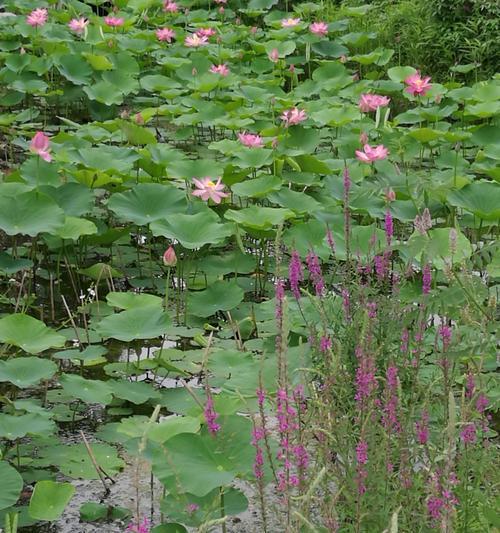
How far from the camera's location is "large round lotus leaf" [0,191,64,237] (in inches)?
129

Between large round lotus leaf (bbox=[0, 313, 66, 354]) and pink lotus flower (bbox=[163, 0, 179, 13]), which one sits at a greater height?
large round lotus leaf (bbox=[0, 313, 66, 354])

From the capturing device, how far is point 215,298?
3.25 m

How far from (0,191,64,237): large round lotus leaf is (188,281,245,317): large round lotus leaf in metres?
0.48

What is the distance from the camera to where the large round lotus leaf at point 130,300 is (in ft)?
9.89

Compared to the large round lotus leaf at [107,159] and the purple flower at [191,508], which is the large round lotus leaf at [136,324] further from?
the large round lotus leaf at [107,159]

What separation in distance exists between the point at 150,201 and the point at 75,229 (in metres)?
0.29

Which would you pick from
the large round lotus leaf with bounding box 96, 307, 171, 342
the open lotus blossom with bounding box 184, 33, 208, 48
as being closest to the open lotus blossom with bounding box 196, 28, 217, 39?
the open lotus blossom with bounding box 184, 33, 208, 48

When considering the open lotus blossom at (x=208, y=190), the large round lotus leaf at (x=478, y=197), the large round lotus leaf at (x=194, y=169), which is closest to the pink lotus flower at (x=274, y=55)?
the large round lotus leaf at (x=194, y=169)

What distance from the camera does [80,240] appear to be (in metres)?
3.63

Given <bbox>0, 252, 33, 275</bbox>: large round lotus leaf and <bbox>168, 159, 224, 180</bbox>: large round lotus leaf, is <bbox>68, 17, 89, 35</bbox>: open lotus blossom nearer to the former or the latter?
<bbox>168, 159, 224, 180</bbox>: large round lotus leaf

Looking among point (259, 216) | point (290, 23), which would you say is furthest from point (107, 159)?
point (290, 23)

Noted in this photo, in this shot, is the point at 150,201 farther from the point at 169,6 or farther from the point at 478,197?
the point at 169,6

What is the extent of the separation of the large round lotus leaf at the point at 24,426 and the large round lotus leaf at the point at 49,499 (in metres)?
0.20

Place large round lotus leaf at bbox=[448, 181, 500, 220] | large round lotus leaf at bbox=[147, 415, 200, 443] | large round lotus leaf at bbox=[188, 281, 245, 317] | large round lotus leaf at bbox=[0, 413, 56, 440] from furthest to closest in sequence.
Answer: large round lotus leaf at bbox=[448, 181, 500, 220] → large round lotus leaf at bbox=[188, 281, 245, 317] → large round lotus leaf at bbox=[0, 413, 56, 440] → large round lotus leaf at bbox=[147, 415, 200, 443]
